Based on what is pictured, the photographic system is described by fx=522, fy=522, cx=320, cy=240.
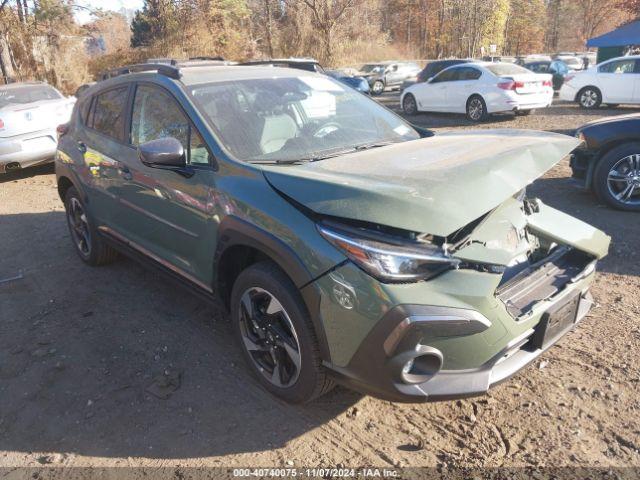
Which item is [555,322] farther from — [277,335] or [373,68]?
[373,68]

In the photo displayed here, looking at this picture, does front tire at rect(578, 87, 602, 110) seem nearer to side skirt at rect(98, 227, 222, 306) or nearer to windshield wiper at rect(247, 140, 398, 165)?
windshield wiper at rect(247, 140, 398, 165)

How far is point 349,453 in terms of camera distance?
2.57 meters

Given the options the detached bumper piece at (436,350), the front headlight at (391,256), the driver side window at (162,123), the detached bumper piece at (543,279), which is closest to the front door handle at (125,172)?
the driver side window at (162,123)

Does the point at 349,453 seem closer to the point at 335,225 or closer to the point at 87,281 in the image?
the point at 335,225

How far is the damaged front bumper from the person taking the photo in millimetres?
2207

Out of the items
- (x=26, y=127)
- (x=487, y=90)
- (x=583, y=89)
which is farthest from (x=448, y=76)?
(x=26, y=127)

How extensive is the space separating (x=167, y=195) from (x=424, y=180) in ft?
5.74

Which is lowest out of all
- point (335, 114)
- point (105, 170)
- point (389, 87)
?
point (389, 87)

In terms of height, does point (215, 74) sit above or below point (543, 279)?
above

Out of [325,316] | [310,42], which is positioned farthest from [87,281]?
[310,42]

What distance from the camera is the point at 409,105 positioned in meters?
16.2

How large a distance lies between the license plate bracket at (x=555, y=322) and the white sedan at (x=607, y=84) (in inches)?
556

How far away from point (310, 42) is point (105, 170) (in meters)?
33.3

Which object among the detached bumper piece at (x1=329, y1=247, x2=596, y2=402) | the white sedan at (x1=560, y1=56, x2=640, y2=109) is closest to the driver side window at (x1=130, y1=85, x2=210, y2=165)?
the detached bumper piece at (x1=329, y1=247, x2=596, y2=402)
